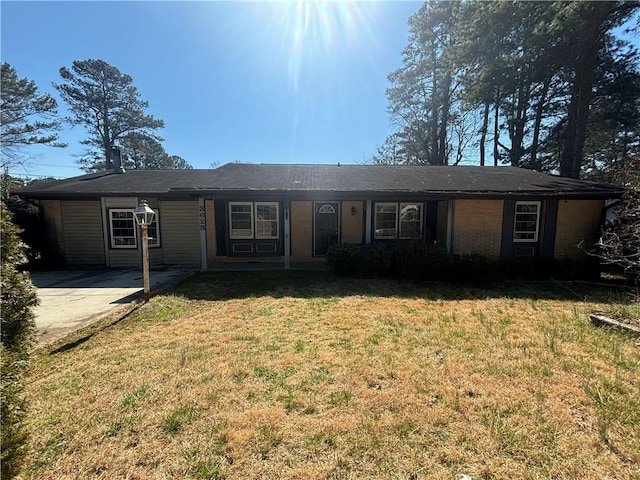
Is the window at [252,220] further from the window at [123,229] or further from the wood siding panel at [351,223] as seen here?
the window at [123,229]

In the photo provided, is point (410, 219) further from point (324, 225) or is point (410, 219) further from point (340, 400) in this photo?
point (340, 400)

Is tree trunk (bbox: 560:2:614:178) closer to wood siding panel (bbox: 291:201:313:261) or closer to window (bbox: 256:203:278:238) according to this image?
wood siding panel (bbox: 291:201:313:261)

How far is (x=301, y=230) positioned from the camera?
11.4 metres

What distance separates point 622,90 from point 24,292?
22589 mm

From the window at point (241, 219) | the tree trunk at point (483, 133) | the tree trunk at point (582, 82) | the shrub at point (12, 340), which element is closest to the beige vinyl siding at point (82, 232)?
the window at point (241, 219)

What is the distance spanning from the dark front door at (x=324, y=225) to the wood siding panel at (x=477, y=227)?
4.32m

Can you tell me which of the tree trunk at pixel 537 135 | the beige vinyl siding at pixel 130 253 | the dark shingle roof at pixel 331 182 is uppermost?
the tree trunk at pixel 537 135

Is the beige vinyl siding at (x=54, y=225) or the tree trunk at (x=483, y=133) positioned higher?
the tree trunk at (x=483, y=133)

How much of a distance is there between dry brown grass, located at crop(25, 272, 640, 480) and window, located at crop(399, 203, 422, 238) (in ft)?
20.0

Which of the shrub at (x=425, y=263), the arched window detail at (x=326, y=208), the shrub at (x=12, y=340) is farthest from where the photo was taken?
the arched window detail at (x=326, y=208)

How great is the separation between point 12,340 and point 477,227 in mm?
11256

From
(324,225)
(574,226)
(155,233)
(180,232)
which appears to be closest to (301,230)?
(324,225)

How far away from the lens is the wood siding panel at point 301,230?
1127 cm

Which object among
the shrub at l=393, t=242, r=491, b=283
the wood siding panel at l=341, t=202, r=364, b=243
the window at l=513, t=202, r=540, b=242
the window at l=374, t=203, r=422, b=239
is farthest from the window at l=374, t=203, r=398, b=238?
the window at l=513, t=202, r=540, b=242
